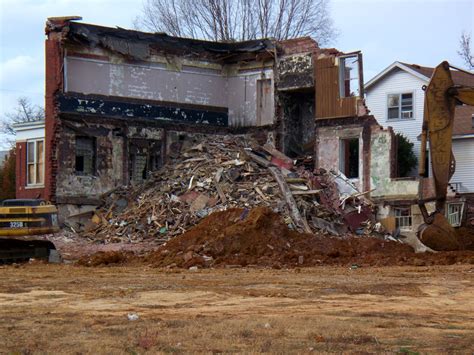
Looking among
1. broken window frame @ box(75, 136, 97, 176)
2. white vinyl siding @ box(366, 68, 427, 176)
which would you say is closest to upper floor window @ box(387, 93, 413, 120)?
white vinyl siding @ box(366, 68, 427, 176)

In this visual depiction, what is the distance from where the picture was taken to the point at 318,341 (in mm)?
11195

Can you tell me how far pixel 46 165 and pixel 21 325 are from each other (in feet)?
68.5

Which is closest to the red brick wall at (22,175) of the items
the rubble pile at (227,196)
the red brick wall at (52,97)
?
the red brick wall at (52,97)

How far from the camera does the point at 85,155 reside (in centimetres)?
3406

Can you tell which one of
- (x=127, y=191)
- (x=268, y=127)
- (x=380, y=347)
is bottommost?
(x=380, y=347)

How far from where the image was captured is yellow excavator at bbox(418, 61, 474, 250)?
2248 cm

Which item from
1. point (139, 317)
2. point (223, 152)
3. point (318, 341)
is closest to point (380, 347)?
point (318, 341)

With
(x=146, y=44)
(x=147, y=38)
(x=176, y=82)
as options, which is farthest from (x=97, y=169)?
(x=147, y=38)

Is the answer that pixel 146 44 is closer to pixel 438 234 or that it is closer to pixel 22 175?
pixel 22 175

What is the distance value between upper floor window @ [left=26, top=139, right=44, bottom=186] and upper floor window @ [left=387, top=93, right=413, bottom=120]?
15.9 m

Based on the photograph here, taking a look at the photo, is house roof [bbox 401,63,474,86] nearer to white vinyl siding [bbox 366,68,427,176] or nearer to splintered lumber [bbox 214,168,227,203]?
white vinyl siding [bbox 366,68,427,176]

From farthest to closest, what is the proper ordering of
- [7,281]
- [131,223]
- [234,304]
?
1. [131,223]
2. [7,281]
3. [234,304]

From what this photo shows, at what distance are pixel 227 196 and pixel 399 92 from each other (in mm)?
14000

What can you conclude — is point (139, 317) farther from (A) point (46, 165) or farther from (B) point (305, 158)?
(B) point (305, 158)
